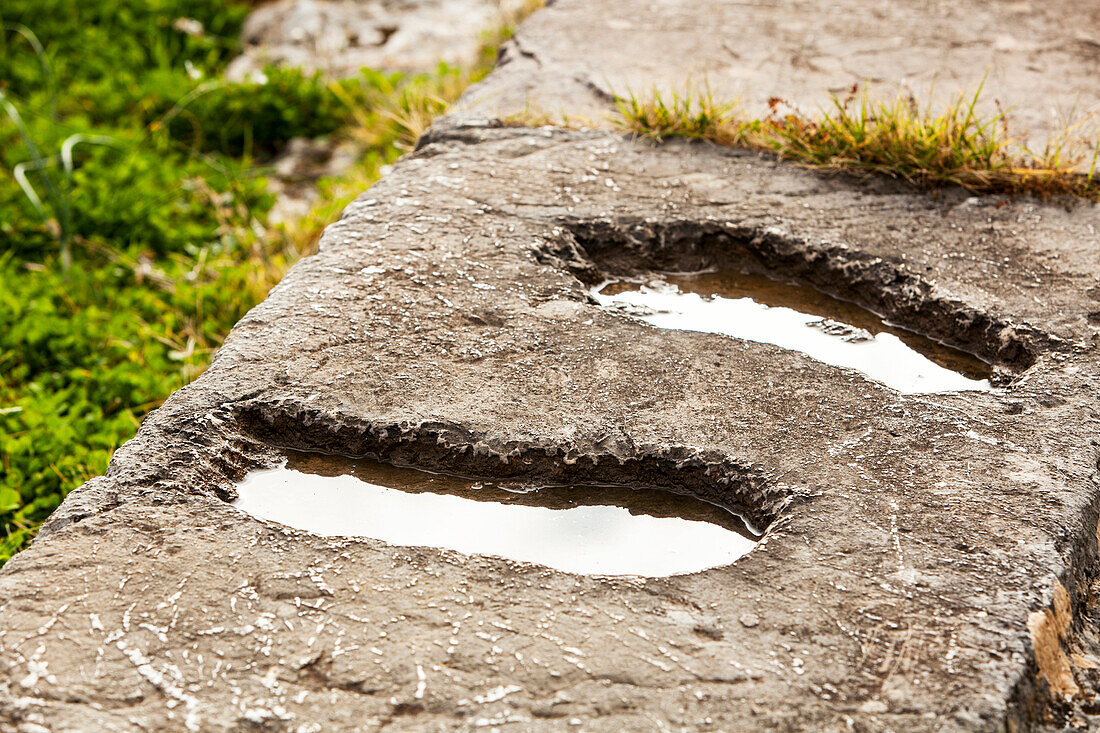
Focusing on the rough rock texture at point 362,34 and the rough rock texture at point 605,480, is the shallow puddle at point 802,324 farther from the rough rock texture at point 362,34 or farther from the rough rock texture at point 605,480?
the rough rock texture at point 362,34

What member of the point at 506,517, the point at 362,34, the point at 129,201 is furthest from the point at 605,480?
the point at 362,34

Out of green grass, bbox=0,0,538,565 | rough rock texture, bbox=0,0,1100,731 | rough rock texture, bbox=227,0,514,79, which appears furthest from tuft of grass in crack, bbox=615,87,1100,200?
rough rock texture, bbox=227,0,514,79

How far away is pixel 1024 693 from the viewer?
1434 mm

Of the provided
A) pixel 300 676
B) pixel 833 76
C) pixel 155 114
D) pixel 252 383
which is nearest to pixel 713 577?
pixel 300 676

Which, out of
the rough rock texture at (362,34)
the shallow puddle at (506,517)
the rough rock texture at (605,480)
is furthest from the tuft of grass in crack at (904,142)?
the rough rock texture at (362,34)

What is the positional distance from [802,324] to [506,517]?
0.98 metres

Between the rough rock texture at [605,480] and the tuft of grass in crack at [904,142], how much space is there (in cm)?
10

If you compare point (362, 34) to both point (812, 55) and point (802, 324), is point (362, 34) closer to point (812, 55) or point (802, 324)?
point (812, 55)

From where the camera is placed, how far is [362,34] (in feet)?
17.3

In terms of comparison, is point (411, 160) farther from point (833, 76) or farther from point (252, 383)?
point (833, 76)

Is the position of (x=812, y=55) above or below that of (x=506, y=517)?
above

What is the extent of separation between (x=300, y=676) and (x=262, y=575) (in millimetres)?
218

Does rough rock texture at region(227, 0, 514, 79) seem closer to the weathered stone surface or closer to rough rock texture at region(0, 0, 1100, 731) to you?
the weathered stone surface

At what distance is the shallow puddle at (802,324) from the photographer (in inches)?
87.5
